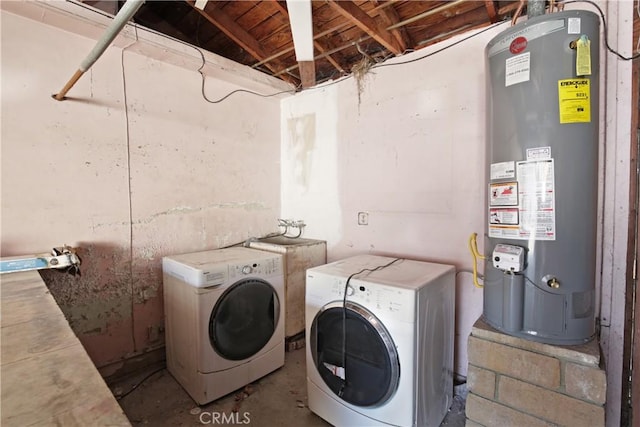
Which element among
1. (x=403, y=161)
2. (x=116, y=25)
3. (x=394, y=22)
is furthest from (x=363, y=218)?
(x=116, y=25)

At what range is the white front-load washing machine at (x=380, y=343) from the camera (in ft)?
4.38

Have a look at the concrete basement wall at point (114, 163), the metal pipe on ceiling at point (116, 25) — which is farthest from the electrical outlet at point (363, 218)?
the metal pipe on ceiling at point (116, 25)

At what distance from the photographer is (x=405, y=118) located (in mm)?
2125

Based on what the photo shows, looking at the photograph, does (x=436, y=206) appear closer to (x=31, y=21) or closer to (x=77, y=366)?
(x=77, y=366)

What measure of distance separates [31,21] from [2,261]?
1384 millimetres

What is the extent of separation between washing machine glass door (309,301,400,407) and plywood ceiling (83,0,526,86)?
120 centimetres

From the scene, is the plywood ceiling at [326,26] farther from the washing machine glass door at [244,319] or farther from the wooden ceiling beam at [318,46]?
the washing machine glass door at [244,319]

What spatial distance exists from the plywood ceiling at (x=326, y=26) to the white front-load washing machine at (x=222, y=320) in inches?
48.5

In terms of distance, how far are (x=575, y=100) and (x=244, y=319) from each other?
6.53 ft

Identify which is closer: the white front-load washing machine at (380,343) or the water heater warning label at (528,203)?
the water heater warning label at (528,203)

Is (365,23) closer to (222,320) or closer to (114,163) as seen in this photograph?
(114,163)

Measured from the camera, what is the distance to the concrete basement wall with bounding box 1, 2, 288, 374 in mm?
1670

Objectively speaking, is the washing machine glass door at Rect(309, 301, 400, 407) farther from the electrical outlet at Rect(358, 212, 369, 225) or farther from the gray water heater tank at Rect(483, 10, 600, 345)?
the electrical outlet at Rect(358, 212, 369, 225)

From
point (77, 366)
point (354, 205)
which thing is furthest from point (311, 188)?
point (77, 366)
